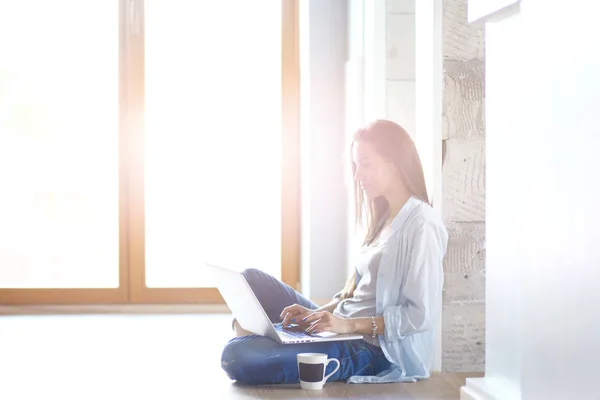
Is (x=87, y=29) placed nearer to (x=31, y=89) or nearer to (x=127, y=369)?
(x=31, y=89)

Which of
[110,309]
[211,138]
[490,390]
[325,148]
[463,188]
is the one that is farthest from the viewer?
[211,138]

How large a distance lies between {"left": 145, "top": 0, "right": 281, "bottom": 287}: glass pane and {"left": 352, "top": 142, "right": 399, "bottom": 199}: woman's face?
2205mm

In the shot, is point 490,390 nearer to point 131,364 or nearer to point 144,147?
point 131,364

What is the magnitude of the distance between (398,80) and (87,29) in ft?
6.57

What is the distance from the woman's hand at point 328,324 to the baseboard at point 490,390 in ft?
2.67

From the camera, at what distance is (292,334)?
110 inches

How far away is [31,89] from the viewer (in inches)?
192

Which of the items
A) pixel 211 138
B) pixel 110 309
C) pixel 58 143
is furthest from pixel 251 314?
pixel 58 143

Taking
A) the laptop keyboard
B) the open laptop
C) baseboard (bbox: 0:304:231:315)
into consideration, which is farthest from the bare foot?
baseboard (bbox: 0:304:231:315)

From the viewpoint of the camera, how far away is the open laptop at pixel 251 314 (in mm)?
2711

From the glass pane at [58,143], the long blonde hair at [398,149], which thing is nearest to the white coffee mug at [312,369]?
the long blonde hair at [398,149]

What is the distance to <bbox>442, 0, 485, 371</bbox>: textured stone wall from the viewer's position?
299 centimetres

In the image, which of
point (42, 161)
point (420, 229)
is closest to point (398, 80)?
point (420, 229)

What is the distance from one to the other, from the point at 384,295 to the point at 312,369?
0.32 metres
